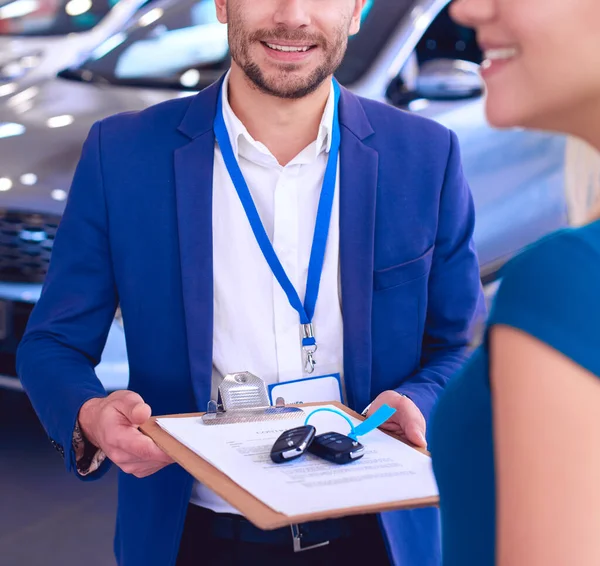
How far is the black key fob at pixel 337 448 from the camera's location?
116 centimetres

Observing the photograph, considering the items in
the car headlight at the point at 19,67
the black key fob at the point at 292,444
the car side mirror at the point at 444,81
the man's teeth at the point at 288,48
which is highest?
the man's teeth at the point at 288,48

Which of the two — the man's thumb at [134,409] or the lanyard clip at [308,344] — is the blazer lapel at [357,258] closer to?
the lanyard clip at [308,344]

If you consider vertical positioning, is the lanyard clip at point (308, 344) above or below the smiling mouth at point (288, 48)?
below

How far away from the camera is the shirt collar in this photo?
1692 millimetres

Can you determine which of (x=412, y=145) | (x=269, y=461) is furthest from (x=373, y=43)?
(x=269, y=461)

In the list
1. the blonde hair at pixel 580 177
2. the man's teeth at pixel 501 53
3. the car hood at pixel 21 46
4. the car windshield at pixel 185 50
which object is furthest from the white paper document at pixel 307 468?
the car hood at pixel 21 46

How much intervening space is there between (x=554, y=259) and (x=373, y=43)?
2951mm

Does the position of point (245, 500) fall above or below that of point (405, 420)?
above

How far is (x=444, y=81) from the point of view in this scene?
3418mm

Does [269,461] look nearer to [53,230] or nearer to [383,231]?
[383,231]

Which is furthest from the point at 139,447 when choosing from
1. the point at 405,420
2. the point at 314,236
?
the point at 314,236

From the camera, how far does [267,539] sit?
1.50m

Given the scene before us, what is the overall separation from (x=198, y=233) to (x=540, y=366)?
1.07 meters

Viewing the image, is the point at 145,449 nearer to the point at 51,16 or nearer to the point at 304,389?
the point at 304,389
